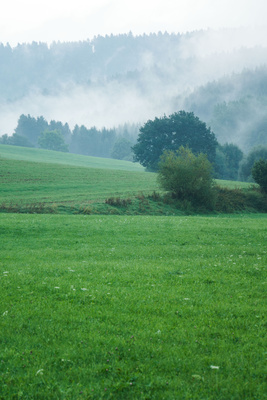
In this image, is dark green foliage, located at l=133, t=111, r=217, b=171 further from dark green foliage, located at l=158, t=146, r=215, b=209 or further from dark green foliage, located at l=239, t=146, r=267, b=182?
dark green foliage, located at l=158, t=146, r=215, b=209

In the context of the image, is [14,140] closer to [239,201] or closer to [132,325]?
[239,201]

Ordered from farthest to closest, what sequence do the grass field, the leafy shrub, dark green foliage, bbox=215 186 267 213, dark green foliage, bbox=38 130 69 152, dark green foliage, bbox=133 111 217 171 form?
1. dark green foliage, bbox=38 130 69 152
2. dark green foliage, bbox=133 111 217 171
3. dark green foliage, bbox=215 186 267 213
4. the leafy shrub
5. the grass field

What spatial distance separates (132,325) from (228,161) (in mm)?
119964

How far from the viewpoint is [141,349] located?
6691 millimetres

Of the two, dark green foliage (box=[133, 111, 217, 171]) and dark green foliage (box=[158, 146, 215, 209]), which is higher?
dark green foliage (box=[133, 111, 217, 171])

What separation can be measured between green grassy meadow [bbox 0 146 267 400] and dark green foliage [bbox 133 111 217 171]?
7870 cm

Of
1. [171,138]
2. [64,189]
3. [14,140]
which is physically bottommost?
[64,189]

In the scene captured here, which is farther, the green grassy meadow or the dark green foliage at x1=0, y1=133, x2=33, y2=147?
the dark green foliage at x1=0, y1=133, x2=33, y2=147

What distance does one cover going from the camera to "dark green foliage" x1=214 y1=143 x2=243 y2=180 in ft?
362

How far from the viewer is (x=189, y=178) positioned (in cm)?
4356

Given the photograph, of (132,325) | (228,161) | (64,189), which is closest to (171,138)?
(228,161)

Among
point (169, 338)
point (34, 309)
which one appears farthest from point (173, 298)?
point (34, 309)

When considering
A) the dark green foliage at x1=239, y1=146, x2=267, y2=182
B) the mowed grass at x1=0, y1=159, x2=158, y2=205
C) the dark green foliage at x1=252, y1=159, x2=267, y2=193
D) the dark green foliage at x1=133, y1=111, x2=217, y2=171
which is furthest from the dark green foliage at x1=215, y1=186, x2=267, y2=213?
the dark green foliage at x1=239, y1=146, x2=267, y2=182

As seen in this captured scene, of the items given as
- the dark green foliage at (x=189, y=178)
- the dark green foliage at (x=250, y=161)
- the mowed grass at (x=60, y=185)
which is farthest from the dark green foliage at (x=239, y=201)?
the dark green foliage at (x=250, y=161)
